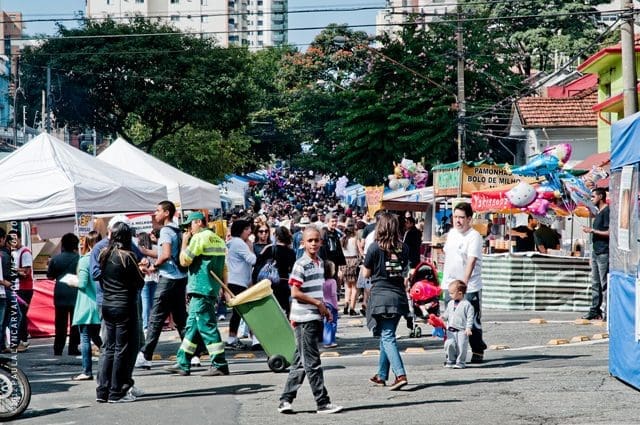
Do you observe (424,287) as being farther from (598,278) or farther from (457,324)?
(598,278)

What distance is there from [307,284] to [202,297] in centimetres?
286

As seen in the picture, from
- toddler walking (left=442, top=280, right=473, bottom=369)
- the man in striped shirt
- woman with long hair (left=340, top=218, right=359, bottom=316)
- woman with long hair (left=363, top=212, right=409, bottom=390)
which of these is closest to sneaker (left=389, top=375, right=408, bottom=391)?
woman with long hair (left=363, top=212, right=409, bottom=390)

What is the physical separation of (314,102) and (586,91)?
1653 centimetres

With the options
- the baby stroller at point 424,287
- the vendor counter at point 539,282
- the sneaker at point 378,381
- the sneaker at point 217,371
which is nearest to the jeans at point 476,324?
the baby stroller at point 424,287

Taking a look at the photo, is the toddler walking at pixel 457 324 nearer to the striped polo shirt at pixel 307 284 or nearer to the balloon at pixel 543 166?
the striped polo shirt at pixel 307 284

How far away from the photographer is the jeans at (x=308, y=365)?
10.1m

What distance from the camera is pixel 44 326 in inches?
765

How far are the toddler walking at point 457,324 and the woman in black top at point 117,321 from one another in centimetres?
344

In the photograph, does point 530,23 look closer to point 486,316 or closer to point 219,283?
point 486,316

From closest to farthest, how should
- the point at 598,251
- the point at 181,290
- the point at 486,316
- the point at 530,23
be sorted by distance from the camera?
the point at 181,290 → the point at 598,251 → the point at 486,316 → the point at 530,23

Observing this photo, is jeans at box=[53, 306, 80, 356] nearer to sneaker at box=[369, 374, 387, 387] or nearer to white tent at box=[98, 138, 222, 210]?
sneaker at box=[369, 374, 387, 387]

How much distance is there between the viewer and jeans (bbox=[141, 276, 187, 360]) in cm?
1359

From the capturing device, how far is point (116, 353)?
11289mm

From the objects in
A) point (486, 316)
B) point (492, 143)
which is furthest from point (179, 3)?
point (486, 316)
